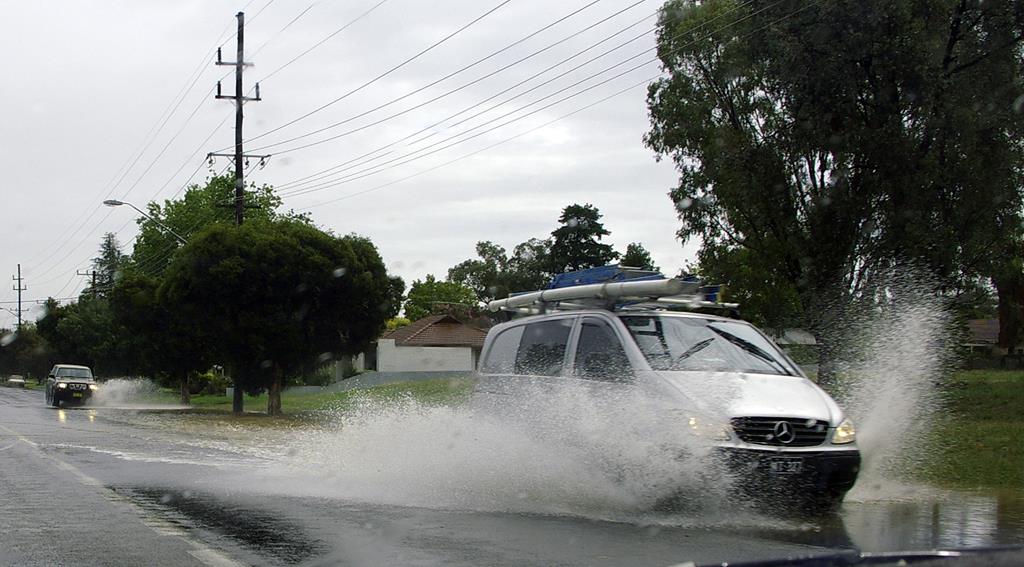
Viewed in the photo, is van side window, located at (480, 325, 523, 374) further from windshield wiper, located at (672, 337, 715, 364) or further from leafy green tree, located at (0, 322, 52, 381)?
leafy green tree, located at (0, 322, 52, 381)

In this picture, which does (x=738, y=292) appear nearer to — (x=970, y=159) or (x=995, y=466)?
(x=970, y=159)

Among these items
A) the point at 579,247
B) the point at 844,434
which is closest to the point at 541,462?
the point at 844,434

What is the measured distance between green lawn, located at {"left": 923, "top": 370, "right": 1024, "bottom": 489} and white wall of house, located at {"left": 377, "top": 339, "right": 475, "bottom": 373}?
144ft

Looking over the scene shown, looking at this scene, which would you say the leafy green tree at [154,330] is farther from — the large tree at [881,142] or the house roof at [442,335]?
the house roof at [442,335]

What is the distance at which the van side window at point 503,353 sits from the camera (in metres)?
11.0

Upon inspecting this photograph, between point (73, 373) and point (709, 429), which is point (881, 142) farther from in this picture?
point (73, 373)

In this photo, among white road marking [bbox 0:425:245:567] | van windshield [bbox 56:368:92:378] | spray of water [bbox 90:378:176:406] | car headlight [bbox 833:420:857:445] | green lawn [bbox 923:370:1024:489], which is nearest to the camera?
white road marking [bbox 0:425:245:567]

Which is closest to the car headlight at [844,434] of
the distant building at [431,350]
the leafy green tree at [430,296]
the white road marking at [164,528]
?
the white road marking at [164,528]

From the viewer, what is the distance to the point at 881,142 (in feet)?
67.2

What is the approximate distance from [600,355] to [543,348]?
1028mm

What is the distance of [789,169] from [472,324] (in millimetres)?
49077

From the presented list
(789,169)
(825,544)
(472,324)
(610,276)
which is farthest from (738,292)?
(472,324)

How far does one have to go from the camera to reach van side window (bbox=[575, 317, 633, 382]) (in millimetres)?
9180

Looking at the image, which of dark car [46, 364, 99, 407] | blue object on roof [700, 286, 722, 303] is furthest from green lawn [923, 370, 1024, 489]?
dark car [46, 364, 99, 407]
